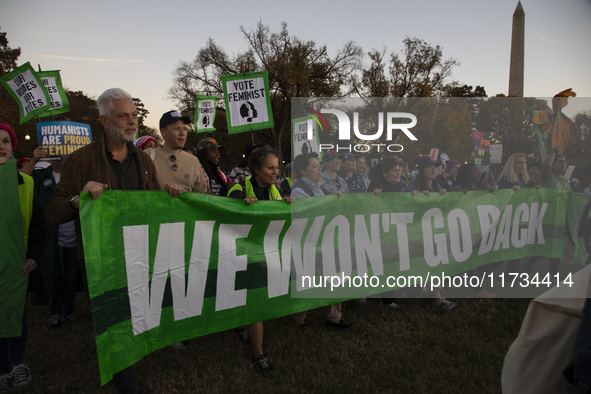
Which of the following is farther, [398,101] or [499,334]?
[398,101]

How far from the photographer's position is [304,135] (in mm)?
8695

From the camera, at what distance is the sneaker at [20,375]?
113 inches

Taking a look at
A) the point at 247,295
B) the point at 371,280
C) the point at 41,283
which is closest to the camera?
the point at 41,283

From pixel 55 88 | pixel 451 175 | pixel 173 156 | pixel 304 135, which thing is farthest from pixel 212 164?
pixel 55 88

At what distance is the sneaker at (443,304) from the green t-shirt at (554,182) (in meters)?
2.39

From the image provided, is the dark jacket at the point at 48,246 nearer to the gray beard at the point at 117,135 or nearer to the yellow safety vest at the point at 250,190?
the gray beard at the point at 117,135

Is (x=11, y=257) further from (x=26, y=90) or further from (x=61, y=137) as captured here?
(x=26, y=90)

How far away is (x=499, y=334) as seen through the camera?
378 cm

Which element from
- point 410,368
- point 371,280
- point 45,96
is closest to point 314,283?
point 371,280

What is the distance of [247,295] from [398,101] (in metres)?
27.2

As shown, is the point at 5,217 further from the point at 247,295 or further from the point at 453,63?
the point at 453,63

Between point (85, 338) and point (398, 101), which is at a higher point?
point (398, 101)

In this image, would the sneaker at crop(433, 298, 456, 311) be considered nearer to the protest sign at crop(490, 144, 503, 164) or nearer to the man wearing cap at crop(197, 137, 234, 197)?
the protest sign at crop(490, 144, 503, 164)

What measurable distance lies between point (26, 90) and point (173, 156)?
5.38 m
